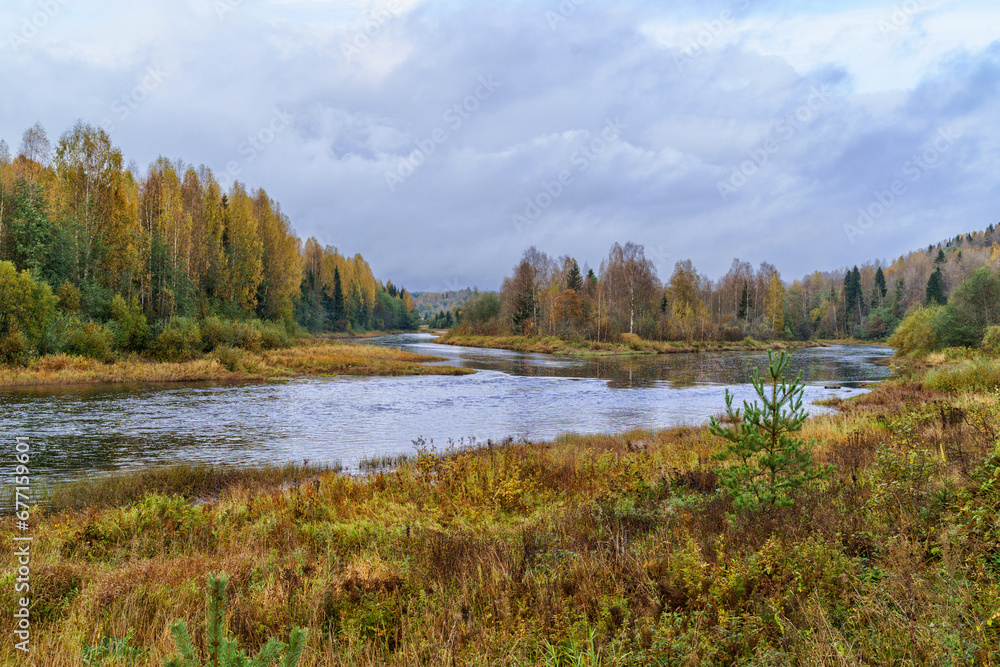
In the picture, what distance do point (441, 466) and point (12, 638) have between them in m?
7.67

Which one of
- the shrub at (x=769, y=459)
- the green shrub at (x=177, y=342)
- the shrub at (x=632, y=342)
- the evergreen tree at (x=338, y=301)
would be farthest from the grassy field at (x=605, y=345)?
the shrub at (x=769, y=459)

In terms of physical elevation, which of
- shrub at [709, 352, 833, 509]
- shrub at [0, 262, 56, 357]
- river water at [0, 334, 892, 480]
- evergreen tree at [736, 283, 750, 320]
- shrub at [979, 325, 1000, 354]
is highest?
evergreen tree at [736, 283, 750, 320]

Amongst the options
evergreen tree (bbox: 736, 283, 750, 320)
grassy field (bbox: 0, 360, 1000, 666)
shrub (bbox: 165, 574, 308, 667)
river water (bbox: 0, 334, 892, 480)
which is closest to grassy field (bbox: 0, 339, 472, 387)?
river water (bbox: 0, 334, 892, 480)

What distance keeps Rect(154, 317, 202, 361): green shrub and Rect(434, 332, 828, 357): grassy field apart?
4090cm

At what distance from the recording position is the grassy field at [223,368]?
27.6m

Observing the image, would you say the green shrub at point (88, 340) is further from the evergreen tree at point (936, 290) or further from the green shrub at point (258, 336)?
the evergreen tree at point (936, 290)

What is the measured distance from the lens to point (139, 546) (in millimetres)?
6789

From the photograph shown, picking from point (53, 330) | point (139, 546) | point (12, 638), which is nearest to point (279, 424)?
point (139, 546)

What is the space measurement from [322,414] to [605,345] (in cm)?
4851

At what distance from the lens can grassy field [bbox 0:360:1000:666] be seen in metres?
3.54

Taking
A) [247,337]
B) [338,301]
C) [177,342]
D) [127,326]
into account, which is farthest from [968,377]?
[338,301]

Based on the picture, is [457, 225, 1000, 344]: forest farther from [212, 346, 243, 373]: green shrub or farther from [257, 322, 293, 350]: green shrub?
[212, 346, 243, 373]: green shrub

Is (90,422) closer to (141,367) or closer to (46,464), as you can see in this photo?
(46,464)

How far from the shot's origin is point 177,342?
36250 millimetres
